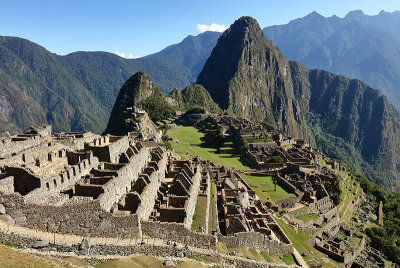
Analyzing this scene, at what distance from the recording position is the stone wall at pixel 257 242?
25295 mm

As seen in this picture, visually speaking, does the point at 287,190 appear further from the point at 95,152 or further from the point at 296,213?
the point at 95,152

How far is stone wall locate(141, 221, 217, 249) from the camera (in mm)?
20609

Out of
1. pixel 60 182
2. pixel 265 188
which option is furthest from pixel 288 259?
pixel 265 188

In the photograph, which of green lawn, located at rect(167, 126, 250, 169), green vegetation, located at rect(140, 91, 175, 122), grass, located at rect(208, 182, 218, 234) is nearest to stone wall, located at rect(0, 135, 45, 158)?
grass, located at rect(208, 182, 218, 234)

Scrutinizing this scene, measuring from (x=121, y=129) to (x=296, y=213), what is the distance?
67.2m

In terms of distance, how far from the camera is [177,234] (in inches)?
836

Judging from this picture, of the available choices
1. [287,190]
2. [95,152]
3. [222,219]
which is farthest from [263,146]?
[95,152]

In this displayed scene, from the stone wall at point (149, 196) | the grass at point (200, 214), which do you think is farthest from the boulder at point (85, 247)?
the grass at point (200, 214)

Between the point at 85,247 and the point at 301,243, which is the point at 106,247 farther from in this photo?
the point at 301,243

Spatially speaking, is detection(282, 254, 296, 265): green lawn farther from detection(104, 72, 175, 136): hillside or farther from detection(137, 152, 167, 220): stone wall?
detection(104, 72, 175, 136): hillside

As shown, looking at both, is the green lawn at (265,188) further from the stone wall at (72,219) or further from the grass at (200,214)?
the stone wall at (72,219)

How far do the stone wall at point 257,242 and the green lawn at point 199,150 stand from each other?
112 ft

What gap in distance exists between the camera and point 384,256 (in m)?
54.1

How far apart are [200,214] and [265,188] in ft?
109
